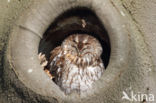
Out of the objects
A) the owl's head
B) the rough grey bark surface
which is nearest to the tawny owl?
the owl's head

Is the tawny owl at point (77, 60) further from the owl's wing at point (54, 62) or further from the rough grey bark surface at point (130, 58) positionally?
the rough grey bark surface at point (130, 58)

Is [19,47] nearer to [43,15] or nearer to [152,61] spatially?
[43,15]

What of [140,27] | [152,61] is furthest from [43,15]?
[152,61]

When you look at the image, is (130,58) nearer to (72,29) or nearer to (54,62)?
(72,29)

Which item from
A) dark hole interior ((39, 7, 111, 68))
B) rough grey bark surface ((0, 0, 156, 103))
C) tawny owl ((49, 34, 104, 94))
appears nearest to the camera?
rough grey bark surface ((0, 0, 156, 103))

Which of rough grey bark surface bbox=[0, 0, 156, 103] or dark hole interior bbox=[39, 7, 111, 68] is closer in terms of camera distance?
rough grey bark surface bbox=[0, 0, 156, 103]

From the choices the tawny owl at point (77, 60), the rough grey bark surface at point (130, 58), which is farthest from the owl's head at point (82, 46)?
the rough grey bark surface at point (130, 58)

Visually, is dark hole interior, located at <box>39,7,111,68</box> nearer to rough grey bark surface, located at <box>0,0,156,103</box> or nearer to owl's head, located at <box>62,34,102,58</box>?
owl's head, located at <box>62,34,102,58</box>
